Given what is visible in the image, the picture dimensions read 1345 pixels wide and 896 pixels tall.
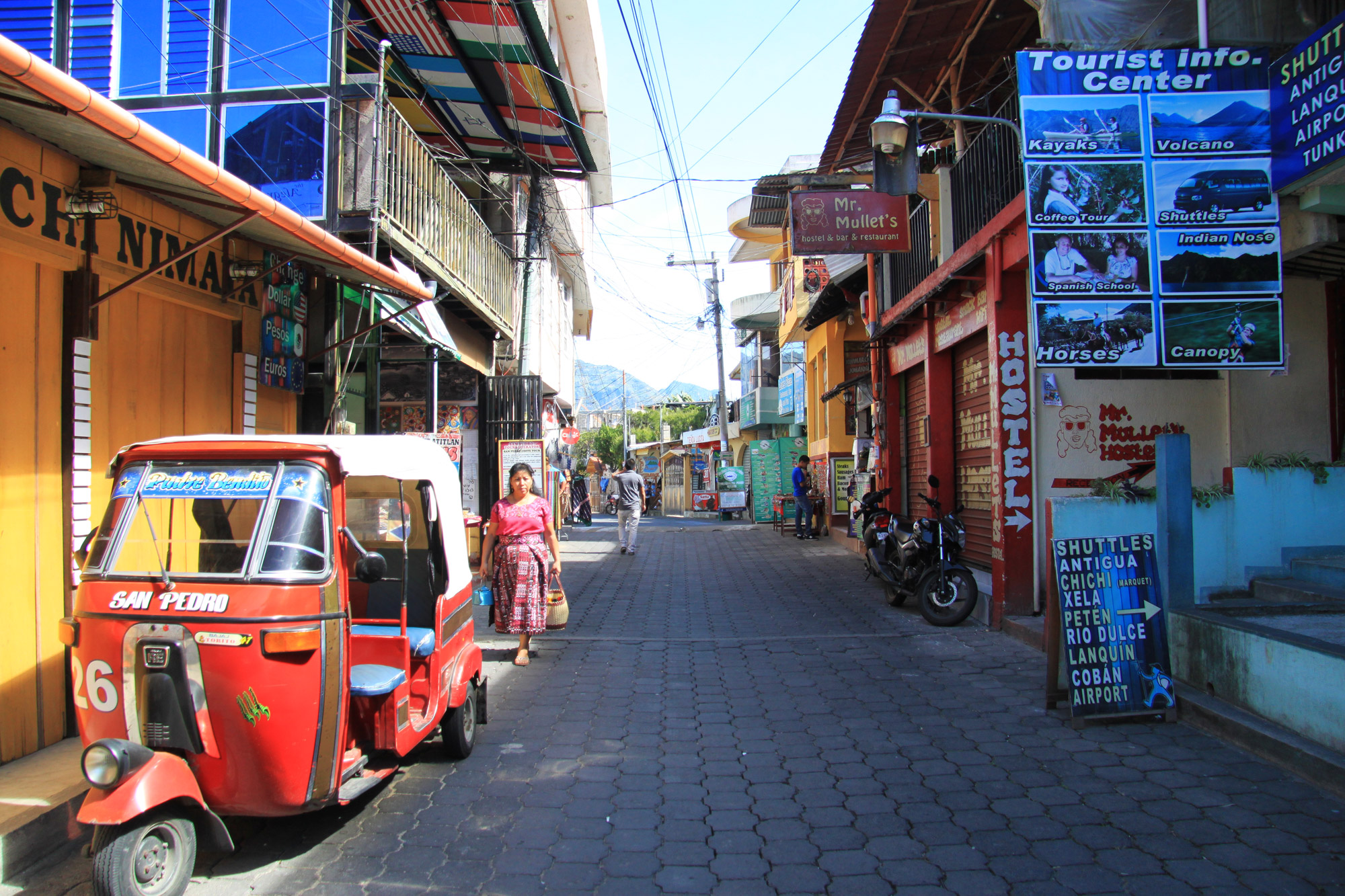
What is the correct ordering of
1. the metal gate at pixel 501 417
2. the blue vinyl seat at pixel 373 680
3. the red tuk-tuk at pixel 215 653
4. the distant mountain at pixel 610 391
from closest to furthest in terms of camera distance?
the red tuk-tuk at pixel 215 653
the blue vinyl seat at pixel 373 680
the metal gate at pixel 501 417
the distant mountain at pixel 610 391

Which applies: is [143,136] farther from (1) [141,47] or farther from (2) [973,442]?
(2) [973,442]

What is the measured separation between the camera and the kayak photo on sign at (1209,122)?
6488mm

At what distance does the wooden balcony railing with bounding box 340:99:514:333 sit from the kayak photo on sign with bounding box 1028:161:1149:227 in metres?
6.29

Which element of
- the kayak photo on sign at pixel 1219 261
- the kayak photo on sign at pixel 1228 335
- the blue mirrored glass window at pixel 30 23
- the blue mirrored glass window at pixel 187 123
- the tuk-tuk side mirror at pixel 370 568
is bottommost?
the tuk-tuk side mirror at pixel 370 568

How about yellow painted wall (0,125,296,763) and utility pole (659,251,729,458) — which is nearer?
yellow painted wall (0,125,296,763)

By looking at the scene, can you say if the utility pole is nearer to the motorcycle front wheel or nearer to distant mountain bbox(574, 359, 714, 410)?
the motorcycle front wheel

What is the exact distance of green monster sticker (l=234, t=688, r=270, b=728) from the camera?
324cm

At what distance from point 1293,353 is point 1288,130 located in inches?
82.4

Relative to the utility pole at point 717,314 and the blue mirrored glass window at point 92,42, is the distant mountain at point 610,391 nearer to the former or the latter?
the utility pole at point 717,314

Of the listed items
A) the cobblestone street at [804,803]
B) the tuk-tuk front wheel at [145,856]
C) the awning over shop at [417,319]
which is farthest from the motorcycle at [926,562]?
the tuk-tuk front wheel at [145,856]

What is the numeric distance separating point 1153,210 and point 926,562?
428 centimetres

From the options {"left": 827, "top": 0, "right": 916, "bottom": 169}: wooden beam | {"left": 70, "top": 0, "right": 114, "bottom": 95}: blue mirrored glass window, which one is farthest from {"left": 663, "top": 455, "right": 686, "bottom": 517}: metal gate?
{"left": 70, "top": 0, "right": 114, "bottom": 95}: blue mirrored glass window

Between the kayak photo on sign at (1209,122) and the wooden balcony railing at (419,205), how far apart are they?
7240mm

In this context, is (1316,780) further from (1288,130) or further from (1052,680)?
(1288,130)
